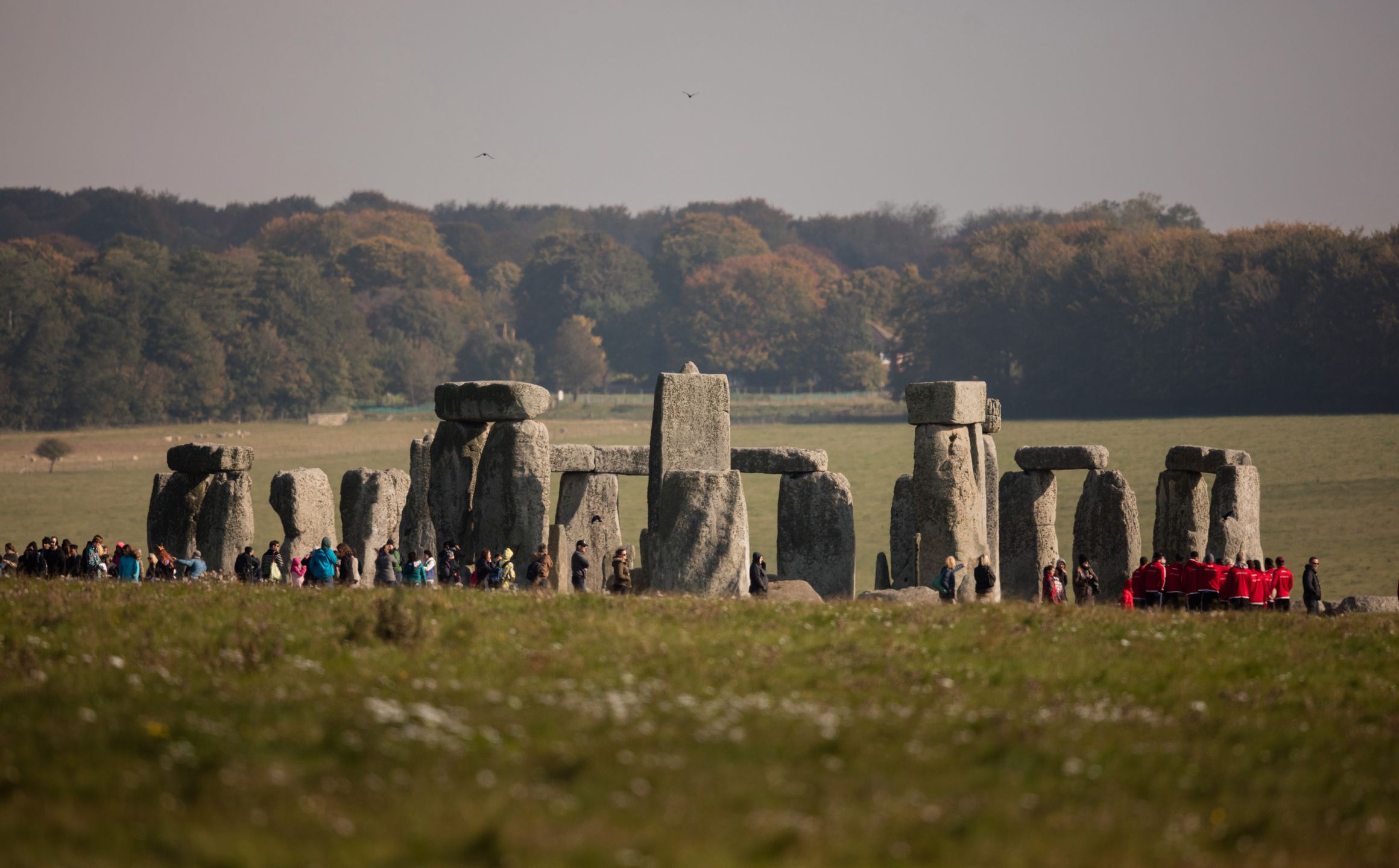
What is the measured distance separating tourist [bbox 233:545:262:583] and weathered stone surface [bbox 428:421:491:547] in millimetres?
2733

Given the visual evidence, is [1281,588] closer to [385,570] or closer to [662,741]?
[385,570]

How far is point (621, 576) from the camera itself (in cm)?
1844

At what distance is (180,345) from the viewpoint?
257 ft

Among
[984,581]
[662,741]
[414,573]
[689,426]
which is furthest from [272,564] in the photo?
[662,741]

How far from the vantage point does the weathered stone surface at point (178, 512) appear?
24.0 metres

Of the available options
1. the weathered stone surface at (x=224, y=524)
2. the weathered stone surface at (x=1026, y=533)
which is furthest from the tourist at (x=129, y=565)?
the weathered stone surface at (x=1026, y=533)

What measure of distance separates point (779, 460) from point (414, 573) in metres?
7.98

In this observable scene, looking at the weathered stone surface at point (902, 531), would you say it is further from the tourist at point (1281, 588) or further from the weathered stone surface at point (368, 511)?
the weathered stone surface at point (368, 511)

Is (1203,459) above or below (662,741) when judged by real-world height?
above

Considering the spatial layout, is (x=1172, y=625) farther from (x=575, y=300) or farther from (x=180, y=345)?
(x=575, y=300)

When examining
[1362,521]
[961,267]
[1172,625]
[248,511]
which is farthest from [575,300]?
[1172,625]

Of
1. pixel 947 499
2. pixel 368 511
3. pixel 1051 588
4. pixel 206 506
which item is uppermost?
pixel 947 499

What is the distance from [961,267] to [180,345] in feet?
138

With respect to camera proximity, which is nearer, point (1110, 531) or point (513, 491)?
point (513, 491)
